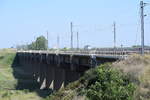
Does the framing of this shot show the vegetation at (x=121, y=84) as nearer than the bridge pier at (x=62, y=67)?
Yes

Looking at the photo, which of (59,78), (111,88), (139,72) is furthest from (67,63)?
(111,88)

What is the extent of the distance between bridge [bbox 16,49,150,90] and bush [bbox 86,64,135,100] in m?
9.03

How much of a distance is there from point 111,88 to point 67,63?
3754 centimetres

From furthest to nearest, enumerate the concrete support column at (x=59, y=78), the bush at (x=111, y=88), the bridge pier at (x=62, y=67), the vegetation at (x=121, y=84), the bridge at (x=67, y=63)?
the concrete support column at (x=59, y=78) < the bridge pier at (x=62, y=67) < the bridge at (x=67, y=63) < the vegetation at (x=121, y=84) < the bush at (x=111, y=88)

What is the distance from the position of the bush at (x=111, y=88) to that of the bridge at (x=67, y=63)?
9.03 metres

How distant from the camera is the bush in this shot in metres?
18.5

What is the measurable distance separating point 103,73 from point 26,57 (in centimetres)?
9941

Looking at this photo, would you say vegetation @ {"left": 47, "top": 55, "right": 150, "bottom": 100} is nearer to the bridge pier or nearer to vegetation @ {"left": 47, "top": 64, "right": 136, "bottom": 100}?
vegetation @ {"left": 47, "top": 64, "right": 136, "bottom": 100}

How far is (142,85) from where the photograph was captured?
22.1 m

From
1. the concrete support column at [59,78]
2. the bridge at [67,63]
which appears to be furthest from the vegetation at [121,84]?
the concrete support column at [59,78]

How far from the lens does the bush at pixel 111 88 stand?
18.5 metres

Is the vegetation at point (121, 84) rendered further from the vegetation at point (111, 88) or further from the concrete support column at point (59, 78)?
the concrete support column at point (59, 78)

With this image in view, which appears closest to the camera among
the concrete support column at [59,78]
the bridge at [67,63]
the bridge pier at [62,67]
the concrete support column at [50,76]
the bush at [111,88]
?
the bush at [111,88]

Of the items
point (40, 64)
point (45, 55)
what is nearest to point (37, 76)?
point (40, 64)
